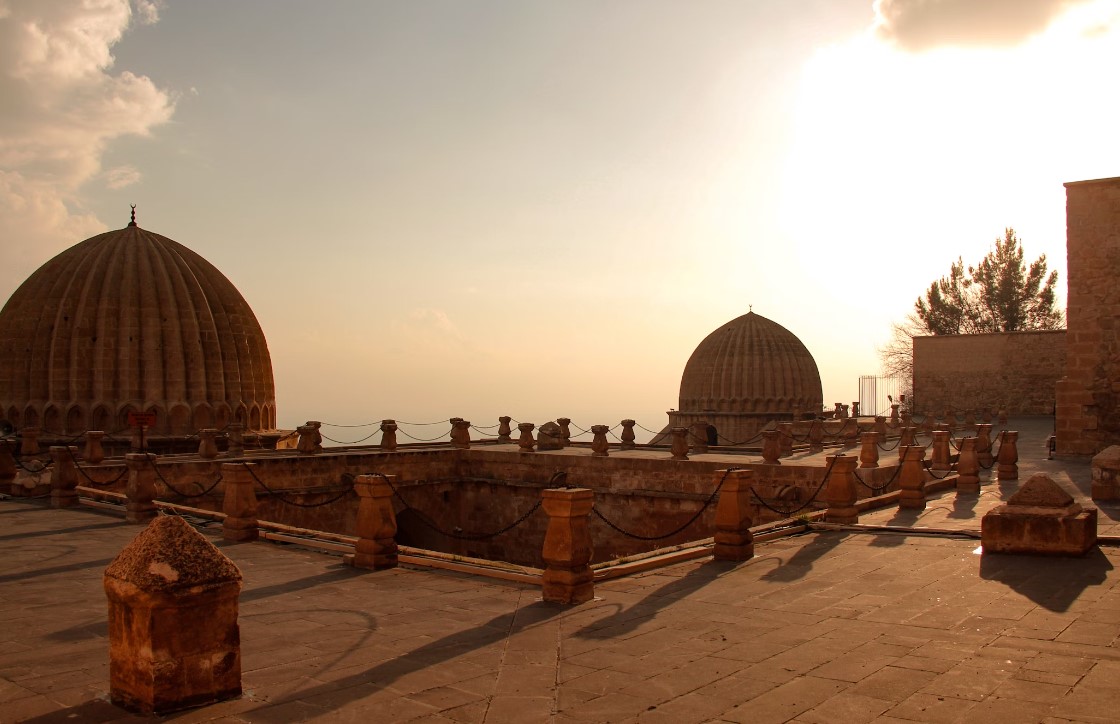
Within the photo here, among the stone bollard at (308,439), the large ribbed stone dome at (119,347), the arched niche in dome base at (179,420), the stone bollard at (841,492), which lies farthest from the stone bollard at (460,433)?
the stone bollard at (841,492)

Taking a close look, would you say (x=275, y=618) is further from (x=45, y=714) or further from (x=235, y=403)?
(x=235, y=403)

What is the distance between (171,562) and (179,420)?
18717 millimetres

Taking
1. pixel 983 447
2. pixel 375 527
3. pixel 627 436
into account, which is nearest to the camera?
pixel 375 527

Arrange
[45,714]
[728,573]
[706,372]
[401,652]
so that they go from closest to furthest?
[45,714] < [401,652] < [728,573] < [706,372]

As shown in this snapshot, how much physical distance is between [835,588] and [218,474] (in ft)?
44.9

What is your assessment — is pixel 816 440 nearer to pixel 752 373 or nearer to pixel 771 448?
pixel 771 448

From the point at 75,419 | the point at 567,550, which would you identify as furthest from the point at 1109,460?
the point at 75,419

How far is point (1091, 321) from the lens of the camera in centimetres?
2066

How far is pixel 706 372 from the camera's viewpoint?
3909 cm

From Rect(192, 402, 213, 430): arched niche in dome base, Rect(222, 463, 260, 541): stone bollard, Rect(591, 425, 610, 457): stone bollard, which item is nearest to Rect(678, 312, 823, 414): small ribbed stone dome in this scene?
Rect(591, 425, 610, 457): stone bollard

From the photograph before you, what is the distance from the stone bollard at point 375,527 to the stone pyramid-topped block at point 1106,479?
10.9 m

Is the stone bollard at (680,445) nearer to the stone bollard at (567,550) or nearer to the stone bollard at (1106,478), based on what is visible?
the stone bollard at (1106,478)

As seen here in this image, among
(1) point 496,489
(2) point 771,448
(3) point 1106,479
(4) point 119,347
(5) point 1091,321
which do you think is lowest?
(1) point 496,489

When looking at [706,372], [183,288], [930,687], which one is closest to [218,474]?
[183,288]
